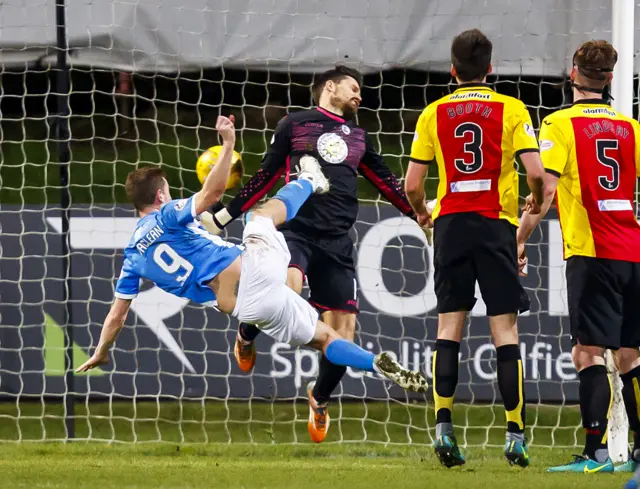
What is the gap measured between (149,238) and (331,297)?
1.13m

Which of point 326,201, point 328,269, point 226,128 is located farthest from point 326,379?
point 226,128

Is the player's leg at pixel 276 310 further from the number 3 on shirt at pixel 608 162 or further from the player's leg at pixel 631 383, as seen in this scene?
the number 3 on shirt at pixel 608 162

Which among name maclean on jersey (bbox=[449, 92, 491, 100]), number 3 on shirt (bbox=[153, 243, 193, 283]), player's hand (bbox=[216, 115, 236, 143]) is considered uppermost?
name maclean on jersey (bbox=[449, 92, 491, 100])

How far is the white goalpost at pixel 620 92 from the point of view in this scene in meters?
5.68

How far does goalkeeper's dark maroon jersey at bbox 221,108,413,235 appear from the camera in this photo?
609 cm

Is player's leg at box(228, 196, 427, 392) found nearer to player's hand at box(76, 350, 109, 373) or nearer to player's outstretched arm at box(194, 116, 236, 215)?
player's outstretched arm at box(194, 116, 236, 215)

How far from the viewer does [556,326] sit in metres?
7.53

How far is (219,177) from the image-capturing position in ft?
17.7

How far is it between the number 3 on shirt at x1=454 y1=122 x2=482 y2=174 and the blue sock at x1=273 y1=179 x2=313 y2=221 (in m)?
1.03

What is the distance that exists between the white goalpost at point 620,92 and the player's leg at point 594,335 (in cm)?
77

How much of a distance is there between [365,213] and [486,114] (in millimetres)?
3017

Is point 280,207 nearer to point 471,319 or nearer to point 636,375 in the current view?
Result: point 636,375

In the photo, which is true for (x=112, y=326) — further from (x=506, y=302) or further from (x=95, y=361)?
(x=506, y=302)

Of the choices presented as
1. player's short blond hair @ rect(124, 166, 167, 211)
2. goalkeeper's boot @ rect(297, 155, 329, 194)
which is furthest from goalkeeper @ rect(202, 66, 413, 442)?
player's short blond hair @ rect(124, 166, 167, 211)
